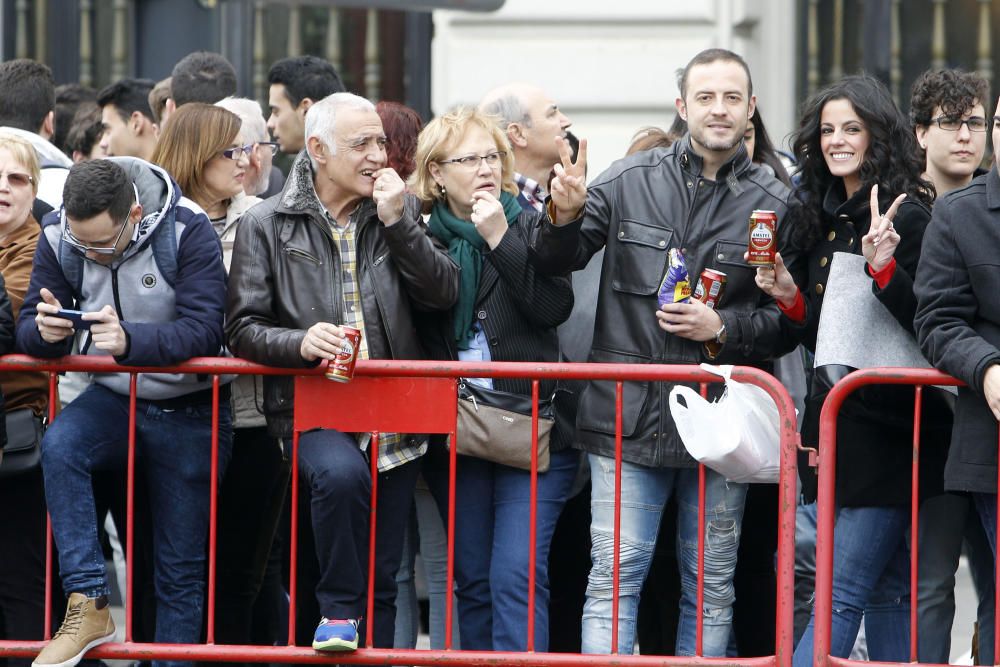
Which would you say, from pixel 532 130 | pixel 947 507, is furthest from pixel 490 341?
pixel 947 507

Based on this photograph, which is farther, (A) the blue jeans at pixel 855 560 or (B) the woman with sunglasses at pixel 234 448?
(B) the woman with sunglasses at pixel 234 448

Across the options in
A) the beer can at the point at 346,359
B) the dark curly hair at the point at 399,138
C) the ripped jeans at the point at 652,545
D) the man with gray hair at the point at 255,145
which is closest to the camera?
the beer can at the point at 346,359

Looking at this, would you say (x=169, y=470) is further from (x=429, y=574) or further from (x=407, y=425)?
(x=429, y=574)

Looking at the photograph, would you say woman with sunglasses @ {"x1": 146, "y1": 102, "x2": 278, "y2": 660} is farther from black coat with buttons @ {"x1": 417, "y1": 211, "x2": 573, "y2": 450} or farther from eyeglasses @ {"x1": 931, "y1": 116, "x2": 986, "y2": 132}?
eyeglasses @ {"x1": 931, "y1": 116, "x2": 986, "y2": 132}

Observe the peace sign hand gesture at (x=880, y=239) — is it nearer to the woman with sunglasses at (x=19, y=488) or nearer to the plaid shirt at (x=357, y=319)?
the plaid shirt at (x=357, y=319)

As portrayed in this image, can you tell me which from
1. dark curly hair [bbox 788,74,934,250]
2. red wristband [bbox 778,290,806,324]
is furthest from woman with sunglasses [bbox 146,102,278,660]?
dark curly hair [bbox 788,74,934,250]

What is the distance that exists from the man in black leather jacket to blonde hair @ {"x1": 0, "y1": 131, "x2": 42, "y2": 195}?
71.2 inches

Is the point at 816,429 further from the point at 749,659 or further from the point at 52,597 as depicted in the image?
the point at 52,597

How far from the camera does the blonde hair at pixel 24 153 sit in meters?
6.00

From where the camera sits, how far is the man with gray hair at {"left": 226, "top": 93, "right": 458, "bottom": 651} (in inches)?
214

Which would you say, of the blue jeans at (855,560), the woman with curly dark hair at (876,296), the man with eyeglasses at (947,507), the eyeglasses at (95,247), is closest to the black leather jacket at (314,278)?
the eyeglasses at (95,247)

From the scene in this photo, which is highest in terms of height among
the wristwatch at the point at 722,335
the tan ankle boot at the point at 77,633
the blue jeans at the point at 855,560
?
the wristwatch at the point at 722,335

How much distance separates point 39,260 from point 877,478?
9.10 feet

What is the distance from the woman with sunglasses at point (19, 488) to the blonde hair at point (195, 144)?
52 centimetres
